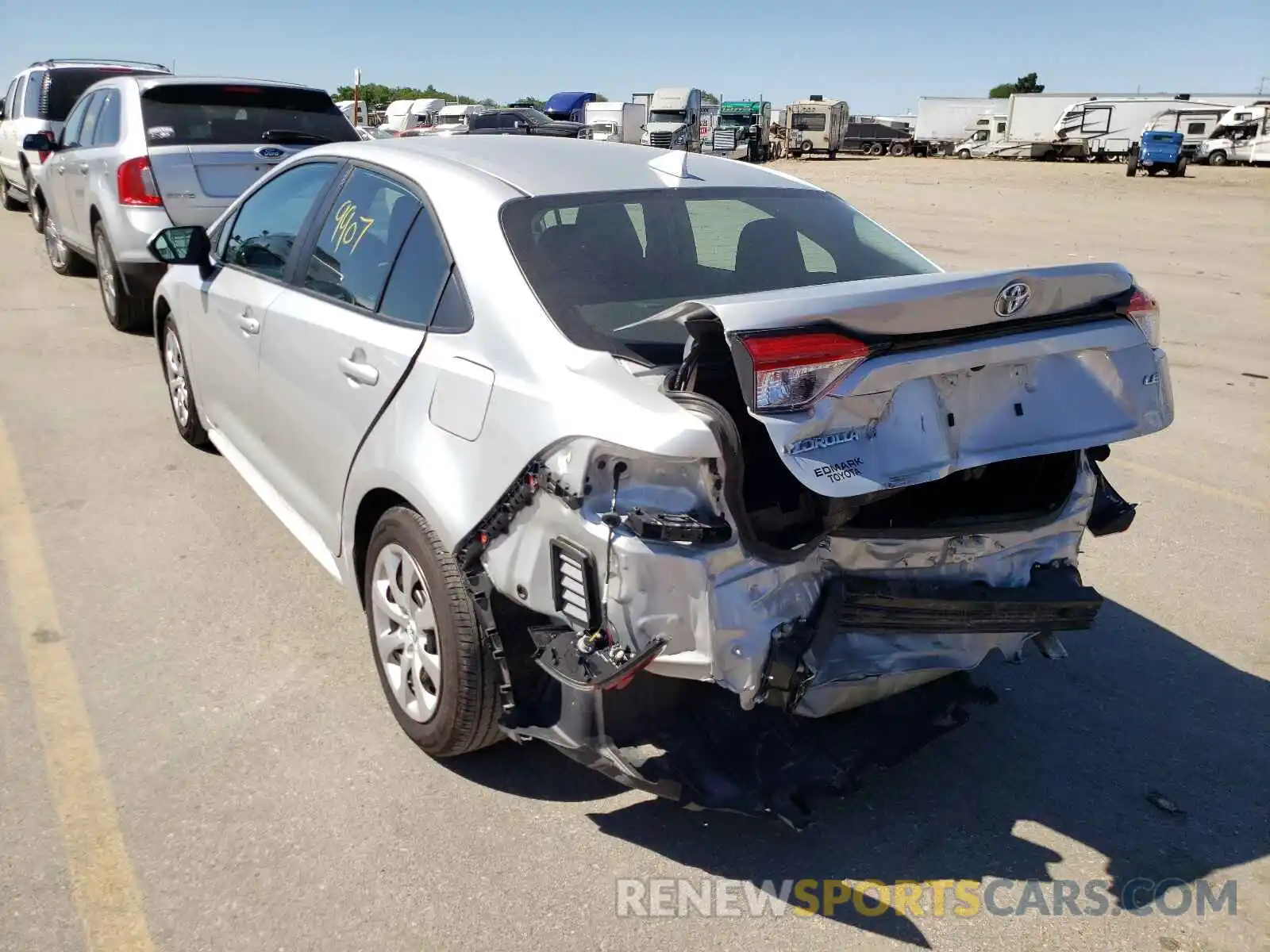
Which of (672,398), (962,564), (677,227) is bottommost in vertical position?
(962,564)

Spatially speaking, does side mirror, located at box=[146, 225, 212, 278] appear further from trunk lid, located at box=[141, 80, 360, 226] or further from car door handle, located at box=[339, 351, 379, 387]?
trunk lid, located at box=[141, 80, 360, 226]

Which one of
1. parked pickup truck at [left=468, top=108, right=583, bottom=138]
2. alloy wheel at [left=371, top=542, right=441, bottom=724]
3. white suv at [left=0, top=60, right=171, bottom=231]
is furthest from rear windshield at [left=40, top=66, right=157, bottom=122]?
parked pickup truck at [left=468, top=108, right=583, bottom=138]

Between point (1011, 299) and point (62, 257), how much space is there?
10997 millimetres

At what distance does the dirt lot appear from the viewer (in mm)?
2594

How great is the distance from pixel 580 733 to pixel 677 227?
1.70 meters

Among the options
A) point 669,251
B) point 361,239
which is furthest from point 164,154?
point 669,251

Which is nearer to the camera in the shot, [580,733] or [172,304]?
[580,733]

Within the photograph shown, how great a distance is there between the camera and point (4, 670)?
363cm

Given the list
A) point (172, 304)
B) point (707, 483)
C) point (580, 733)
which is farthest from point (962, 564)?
point (172, 304)

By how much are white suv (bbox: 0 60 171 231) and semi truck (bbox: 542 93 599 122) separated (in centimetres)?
2575

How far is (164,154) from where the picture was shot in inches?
308

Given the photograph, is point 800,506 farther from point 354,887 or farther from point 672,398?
point 354,887

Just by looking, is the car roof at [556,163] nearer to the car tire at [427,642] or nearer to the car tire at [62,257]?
the car tire at [427,642]

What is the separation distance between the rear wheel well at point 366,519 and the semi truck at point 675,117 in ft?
125
